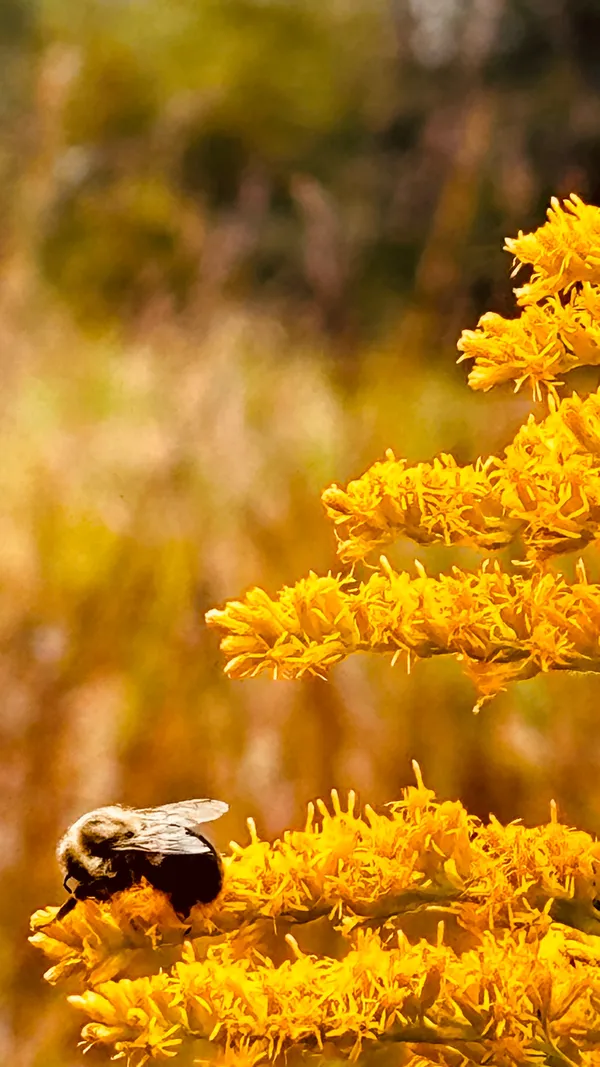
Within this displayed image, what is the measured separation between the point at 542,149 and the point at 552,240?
1.24 feet

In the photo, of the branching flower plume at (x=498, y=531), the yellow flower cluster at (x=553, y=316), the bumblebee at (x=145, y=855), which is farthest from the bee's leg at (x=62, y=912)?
the yellow flower cluster at (x=553, y=316)

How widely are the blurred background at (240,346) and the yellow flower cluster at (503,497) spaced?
294 millimetres

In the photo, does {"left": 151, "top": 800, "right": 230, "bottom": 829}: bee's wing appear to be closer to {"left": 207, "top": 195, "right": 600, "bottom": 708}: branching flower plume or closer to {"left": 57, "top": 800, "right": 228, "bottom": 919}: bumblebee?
{"left": 57, "top": 800, "right": 228, "bottom": 919}: bumblebee

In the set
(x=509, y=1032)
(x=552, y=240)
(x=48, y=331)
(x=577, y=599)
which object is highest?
(x=48, y=331)

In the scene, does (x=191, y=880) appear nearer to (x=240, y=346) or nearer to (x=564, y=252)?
(x=564, y=252)

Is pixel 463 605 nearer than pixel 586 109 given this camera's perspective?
Yes

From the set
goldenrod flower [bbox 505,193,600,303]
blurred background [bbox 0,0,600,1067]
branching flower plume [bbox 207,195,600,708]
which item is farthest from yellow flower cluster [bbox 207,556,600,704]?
blurred background [bbox 0,0,600,1067]

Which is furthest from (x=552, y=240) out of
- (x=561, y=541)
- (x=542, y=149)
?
(x=542, y=149)

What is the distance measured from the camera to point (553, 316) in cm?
40

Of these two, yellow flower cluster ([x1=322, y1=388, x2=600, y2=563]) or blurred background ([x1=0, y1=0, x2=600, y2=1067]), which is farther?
blurred background ([x1=0, y1=0, x2=600, y2=1067])

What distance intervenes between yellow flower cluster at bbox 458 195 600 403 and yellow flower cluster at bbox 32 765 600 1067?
6.5 inches

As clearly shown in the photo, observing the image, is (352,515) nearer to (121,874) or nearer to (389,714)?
(121,874)

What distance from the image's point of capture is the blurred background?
70cm

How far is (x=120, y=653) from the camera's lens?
716 mm
